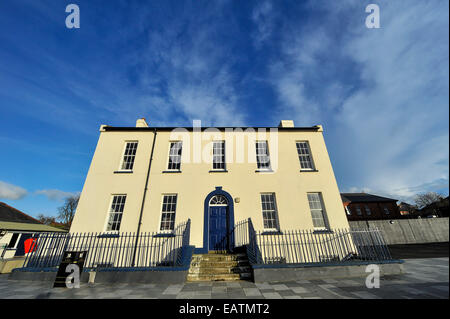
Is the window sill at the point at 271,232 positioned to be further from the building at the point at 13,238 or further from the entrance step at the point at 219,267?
the building at the point at 13,238

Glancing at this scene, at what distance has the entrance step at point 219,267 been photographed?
23.1ft

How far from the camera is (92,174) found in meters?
10.5

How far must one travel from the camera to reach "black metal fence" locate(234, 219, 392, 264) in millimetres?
7516

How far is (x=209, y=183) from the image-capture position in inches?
412

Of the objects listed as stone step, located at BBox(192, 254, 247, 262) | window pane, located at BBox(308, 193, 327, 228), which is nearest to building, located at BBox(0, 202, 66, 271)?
stone step, located at BBox(192, 254, 247, 262)

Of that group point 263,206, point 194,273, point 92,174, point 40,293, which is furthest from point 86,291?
point 263,206

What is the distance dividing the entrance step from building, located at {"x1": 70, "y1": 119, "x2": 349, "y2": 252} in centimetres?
107

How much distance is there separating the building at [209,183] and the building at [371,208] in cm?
3101

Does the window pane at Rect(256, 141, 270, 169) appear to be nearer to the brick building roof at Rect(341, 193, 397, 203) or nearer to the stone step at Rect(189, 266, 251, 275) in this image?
the stone step at Rect(189, 266, 251, 275)

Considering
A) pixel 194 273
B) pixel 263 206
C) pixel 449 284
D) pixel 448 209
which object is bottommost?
pixel 194 273

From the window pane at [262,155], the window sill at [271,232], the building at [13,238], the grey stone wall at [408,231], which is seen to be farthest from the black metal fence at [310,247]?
the building at [13,238]

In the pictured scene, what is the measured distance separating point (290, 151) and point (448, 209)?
911cm

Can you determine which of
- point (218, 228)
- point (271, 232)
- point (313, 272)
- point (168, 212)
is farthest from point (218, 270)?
point (168, 212)
